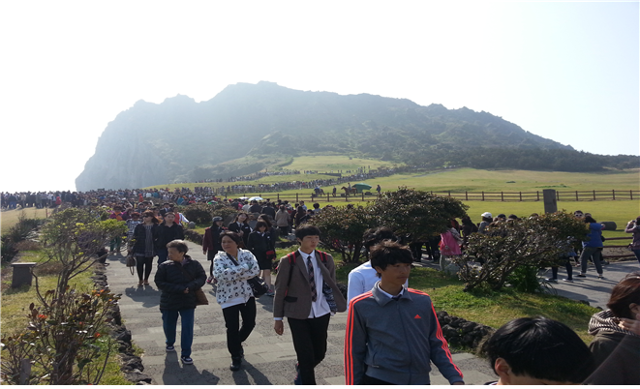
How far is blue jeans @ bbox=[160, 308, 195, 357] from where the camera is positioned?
5.05m

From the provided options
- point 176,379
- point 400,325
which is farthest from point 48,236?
point 400,325

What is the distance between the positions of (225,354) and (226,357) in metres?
0.13

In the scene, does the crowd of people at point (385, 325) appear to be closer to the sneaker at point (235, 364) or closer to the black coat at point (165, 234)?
the sneaker at point (235, 364)

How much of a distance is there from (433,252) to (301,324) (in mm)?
10133

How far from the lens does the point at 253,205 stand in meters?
18.6

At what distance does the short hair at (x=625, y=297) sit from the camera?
7.75 ft

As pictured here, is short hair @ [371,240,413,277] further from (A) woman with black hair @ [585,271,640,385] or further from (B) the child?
(A) woman with black hair @ [585,271,640,385]

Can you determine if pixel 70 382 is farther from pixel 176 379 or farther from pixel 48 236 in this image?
pixel 48 236

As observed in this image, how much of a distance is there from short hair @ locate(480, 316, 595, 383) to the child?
0.80 meters

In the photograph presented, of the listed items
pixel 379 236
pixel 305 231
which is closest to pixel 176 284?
pixel 305 231

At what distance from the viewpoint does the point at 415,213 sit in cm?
1094

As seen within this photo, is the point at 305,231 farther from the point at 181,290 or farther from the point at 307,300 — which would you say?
the point at 181,290

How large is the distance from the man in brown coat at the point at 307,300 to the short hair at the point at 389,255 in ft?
4.70

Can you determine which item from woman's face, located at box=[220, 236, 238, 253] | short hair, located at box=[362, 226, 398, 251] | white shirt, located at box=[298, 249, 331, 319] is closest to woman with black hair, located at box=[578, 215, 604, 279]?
short hair, located at box=[362, 226, 398, 251]
